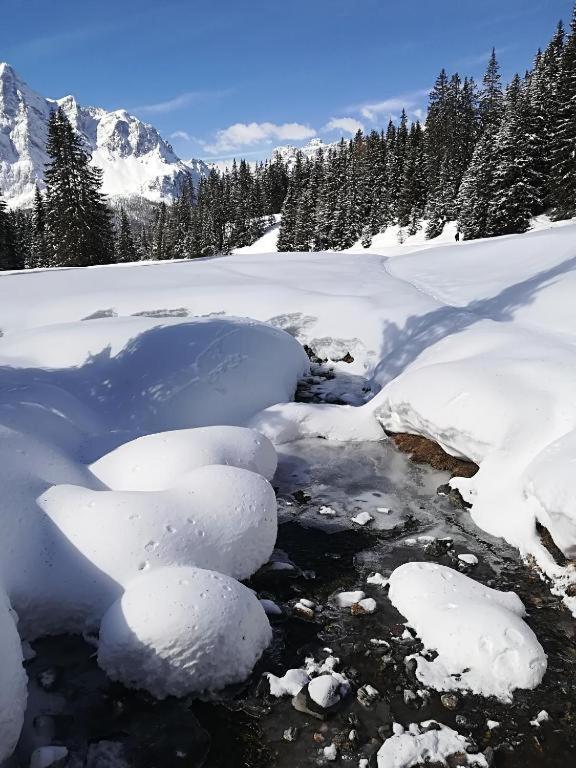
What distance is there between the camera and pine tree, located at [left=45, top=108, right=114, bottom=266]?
1249 inches

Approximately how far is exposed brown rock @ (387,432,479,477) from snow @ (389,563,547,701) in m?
3.05

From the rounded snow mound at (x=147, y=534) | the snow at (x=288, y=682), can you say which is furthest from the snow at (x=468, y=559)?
the snow at (x=288, y=682)

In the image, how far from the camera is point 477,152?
40.3 m

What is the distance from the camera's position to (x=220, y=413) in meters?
10.0

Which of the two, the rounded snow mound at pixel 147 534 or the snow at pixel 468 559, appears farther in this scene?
the snow at pixel 468 559

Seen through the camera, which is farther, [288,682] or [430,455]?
[430,455]

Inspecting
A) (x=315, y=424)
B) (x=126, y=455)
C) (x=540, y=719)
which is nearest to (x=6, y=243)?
(x=315, y=424)

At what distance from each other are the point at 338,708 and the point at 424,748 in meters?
0.72

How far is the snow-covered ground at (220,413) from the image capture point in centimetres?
491

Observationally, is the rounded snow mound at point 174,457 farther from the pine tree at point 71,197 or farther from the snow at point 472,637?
the pine tree at point 71,197

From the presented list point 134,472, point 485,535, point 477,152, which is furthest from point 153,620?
point 477,152

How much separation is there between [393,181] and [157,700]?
193 ft

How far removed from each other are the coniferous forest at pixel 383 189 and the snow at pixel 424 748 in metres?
33.7

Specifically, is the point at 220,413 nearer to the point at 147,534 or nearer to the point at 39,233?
the point at 147,534
